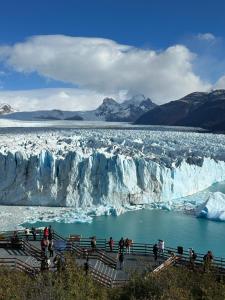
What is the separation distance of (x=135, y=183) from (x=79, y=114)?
12834 cm

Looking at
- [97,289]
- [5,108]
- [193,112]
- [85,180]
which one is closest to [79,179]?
[85,180]

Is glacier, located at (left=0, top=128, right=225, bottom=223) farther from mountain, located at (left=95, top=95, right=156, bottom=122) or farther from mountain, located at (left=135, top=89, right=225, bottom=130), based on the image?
mountain, located at (left=95, top=95, right=156, bottom=122)

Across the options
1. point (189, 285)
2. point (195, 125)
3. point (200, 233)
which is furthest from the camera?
point (195, 125)

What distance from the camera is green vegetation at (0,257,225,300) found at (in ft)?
28.3

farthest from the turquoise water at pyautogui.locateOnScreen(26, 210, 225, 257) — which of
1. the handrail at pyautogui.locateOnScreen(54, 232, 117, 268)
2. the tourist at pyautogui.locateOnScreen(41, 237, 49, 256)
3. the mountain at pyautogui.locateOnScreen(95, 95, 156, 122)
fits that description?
the mountain at pyautogui.locateOnScreen(95, 95, 156, 122)

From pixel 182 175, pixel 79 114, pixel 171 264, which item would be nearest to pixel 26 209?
pixel 182 175

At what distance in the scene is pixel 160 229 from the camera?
1962cm

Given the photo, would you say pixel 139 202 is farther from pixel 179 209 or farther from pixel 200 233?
pixel 200 233

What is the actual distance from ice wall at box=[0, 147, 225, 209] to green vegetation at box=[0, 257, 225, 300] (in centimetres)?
1276

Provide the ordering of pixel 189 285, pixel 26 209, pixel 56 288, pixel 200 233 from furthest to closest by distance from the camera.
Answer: pixel 26 209 < pixel 200 233 < pixel 189 285 < pixel 56 288

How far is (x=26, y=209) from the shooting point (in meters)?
22.3

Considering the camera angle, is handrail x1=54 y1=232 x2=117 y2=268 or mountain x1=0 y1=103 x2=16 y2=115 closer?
handrail x1=54 y1=232 x2=117 y2=268

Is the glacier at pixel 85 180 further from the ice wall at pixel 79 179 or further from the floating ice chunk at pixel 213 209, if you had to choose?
the floating ice chunk at pixel 213 209

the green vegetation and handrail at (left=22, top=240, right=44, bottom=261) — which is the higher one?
the green vegetation
